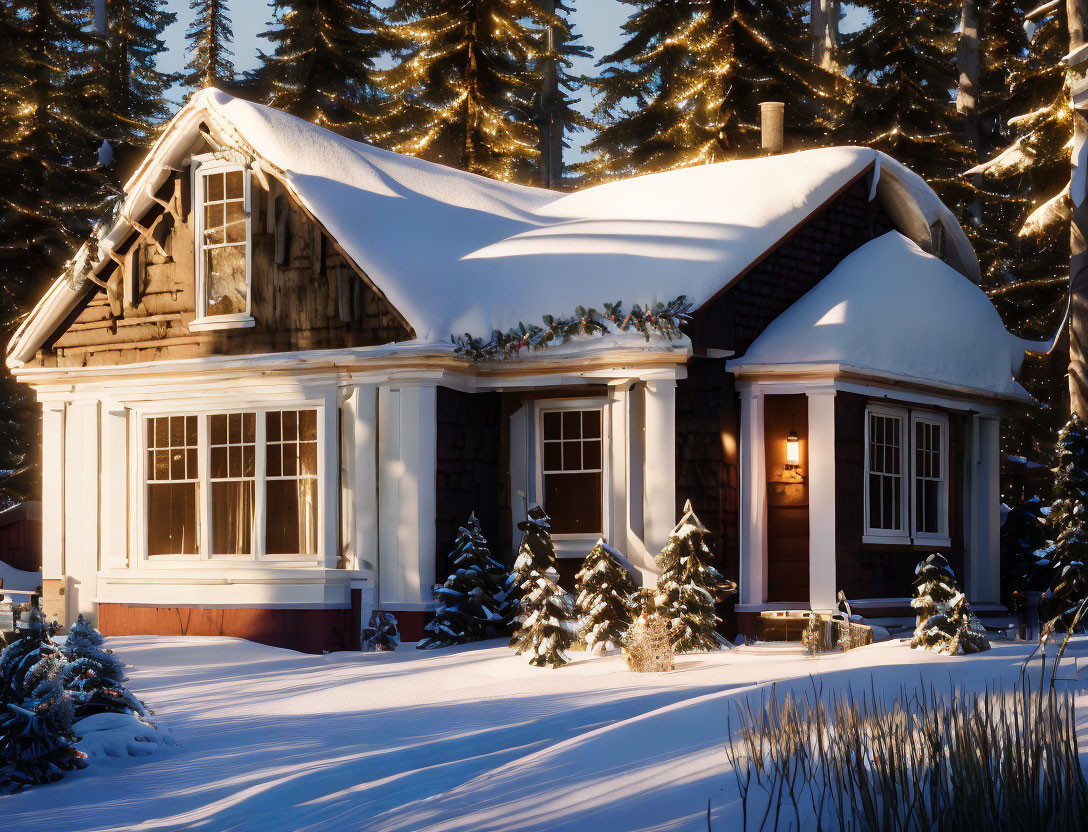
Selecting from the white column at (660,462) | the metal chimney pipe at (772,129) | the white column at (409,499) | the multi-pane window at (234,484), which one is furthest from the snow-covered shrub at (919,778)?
the metal chimney pipe at (772,129)

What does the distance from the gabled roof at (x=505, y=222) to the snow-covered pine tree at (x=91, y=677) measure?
5987 mm

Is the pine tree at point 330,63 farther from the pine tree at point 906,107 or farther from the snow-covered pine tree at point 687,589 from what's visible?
the snow-covered pine tree at point 687,589

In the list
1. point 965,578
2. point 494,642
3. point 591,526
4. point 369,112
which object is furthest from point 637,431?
point 369,112

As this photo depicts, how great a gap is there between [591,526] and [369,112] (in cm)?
1927

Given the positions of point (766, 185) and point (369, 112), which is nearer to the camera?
point (766, 185)

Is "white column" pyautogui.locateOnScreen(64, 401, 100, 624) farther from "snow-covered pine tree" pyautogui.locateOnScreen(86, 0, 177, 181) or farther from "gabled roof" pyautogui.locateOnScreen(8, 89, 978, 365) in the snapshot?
"snow-covered pine tree" pyautogui.locateOnScreen(86, 0, 177, 181)

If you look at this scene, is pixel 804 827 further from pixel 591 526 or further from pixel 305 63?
pixel 305 63

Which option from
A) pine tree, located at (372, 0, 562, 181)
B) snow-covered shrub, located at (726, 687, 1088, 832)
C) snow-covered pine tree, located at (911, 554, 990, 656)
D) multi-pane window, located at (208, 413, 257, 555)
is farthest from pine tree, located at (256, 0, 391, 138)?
snow-covered shrub, located at (726, 687, 1088, 832)

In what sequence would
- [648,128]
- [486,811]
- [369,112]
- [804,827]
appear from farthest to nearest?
[369,112] → [648,128] → [486,811] → [804,827]

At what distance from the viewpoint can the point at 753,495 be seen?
15117mm

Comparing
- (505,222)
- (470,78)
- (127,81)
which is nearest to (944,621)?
(505,222)

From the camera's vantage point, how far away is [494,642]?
14.7m

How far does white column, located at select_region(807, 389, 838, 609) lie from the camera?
1462cm

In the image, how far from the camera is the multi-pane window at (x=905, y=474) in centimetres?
1578
